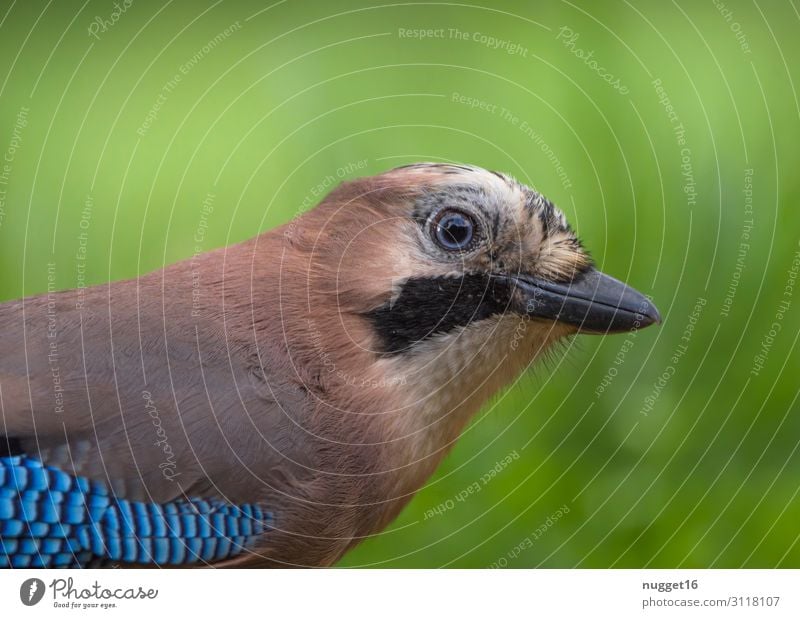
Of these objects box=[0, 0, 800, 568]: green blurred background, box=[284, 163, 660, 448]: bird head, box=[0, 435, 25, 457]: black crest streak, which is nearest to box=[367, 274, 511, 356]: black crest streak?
box=[284, 163, 660, 448]: bird head

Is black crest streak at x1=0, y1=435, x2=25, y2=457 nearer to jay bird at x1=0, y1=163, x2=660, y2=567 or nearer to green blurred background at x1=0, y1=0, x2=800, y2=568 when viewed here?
jay bird at x1=0, y1=163, x2=660, y2=567

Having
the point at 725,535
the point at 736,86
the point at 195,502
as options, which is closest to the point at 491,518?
the point at 725,535

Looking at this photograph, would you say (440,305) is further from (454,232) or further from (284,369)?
(284,369)

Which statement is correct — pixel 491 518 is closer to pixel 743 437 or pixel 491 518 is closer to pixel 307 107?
pixel 743 437

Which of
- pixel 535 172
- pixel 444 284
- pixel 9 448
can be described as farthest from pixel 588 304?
pixel 9 448

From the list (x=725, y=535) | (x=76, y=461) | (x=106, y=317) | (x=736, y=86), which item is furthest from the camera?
(x=736, y=86)

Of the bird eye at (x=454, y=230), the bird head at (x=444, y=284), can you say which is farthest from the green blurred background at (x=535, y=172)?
the bird eye at (x=454, y=230)
